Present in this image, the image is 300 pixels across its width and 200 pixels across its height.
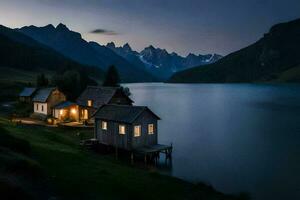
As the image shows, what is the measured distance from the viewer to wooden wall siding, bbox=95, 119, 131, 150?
1983 inches

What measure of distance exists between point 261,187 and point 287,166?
12.7 m

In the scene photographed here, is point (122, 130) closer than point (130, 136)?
No

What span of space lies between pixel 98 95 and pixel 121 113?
30256 mm

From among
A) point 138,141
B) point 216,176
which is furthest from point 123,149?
point 216,176

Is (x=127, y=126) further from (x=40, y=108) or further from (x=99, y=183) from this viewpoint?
(x=40, y=108)

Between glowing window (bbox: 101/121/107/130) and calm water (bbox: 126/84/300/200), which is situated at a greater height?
glowing window (bbox: 101/121/107/130)

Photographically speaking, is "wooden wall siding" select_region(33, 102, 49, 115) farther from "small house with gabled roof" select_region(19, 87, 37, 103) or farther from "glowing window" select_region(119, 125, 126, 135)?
"glowing window" select_region(119, 125, 126, 135)

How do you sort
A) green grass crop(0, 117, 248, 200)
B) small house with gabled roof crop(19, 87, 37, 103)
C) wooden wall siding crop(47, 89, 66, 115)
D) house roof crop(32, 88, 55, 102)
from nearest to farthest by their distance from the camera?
→ 1. green grass crop(0, 117, 248, 200)
2. wooden wall siding crop(47, 89, 66, 115)
3. house roof crop(32, 88, 55, 102)
4. small house with gabled roof crop(19, 87, 37, 103)

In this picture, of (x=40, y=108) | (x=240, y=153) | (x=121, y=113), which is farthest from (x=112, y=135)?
(x=40, y=108)

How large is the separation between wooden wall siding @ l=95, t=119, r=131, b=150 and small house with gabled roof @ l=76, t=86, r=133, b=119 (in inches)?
882

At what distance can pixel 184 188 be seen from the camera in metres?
34.3

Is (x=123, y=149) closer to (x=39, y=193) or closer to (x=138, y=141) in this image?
(x=138, y=141)

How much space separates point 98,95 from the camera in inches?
3189

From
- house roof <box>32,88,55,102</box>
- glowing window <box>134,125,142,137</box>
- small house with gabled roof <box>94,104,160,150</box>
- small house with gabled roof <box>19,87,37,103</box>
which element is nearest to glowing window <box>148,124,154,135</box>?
small house with gabled roof <box>94,104,160,150</box>
